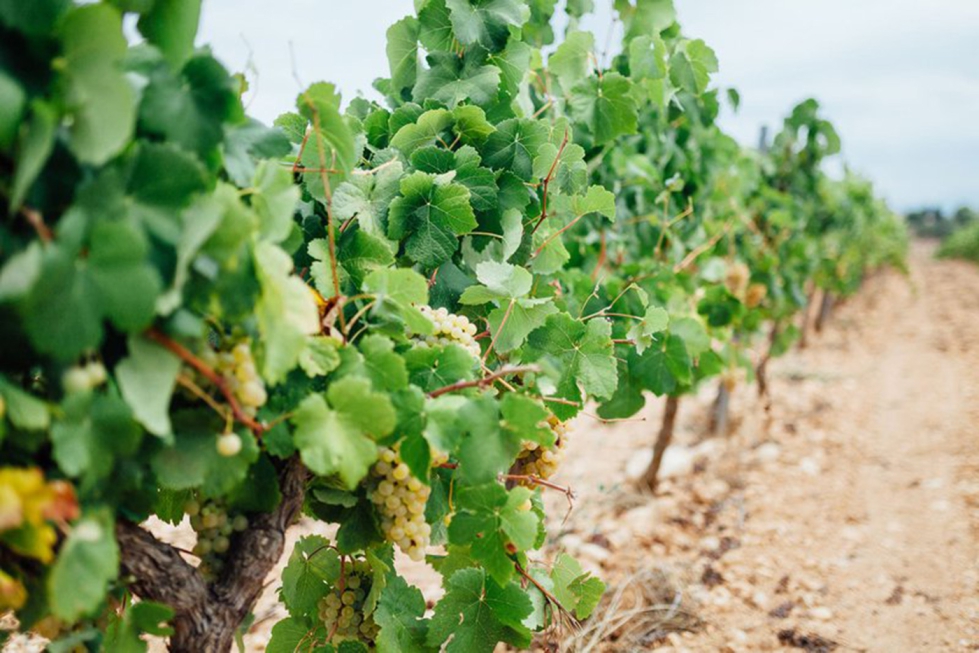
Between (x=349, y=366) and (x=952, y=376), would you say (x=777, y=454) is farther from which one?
(x=349, y=366)

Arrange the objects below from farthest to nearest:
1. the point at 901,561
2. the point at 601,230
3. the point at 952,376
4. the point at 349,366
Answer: the point at 952,376
the point at 901,561
the point at 601,230
the point at 349,366

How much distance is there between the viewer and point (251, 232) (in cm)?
104

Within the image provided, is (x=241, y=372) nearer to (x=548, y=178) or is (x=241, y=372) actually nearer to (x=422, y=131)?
(x=422, y=131)

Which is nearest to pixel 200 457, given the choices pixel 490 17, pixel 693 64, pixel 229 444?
pixel 229 444

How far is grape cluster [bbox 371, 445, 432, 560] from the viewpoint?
1.50m

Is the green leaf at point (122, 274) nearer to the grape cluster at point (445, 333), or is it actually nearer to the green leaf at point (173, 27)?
the green leaf at point (173, 27)

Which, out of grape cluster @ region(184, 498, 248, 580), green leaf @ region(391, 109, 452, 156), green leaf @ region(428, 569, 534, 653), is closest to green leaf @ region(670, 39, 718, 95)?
green leaf @ region(391, 109, 452, 156)

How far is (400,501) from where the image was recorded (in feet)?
5.05

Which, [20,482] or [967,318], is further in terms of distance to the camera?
[967,318]

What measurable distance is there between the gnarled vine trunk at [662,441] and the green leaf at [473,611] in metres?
2.81

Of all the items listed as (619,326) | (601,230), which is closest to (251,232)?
(619,326)

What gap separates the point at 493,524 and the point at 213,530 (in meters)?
0.57

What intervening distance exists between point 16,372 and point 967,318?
47.6ft

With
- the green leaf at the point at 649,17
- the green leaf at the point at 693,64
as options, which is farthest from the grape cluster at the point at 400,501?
the green leaf at the point at 649,17
